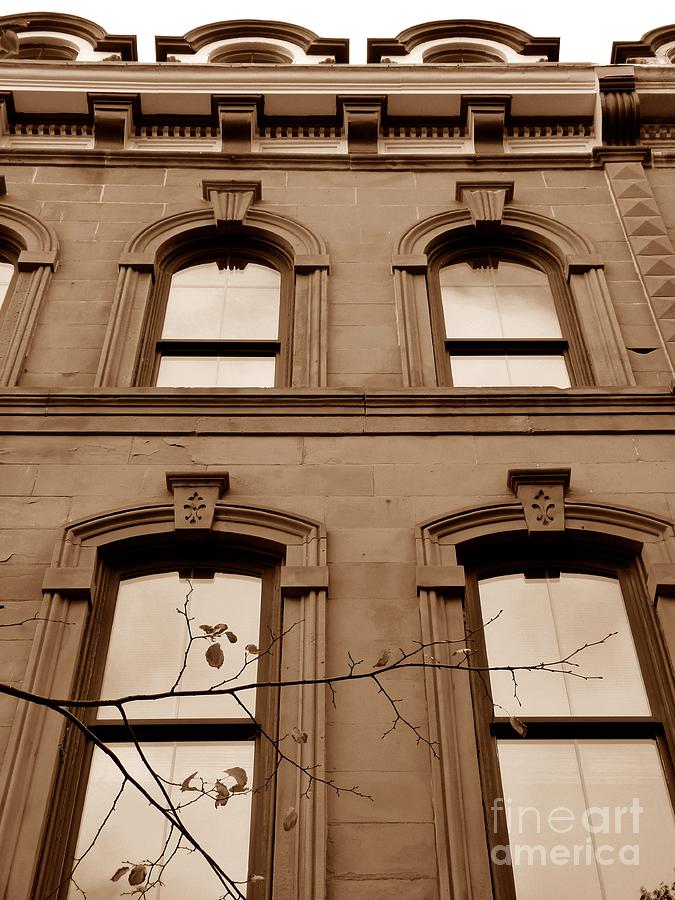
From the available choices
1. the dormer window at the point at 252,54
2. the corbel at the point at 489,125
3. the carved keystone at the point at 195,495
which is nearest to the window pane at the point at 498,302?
the corbel at the point at 489,125

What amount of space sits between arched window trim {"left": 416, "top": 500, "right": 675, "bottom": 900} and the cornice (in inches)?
47.6

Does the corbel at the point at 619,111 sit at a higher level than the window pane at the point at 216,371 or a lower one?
higher

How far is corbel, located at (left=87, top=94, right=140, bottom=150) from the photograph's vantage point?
14.7 m

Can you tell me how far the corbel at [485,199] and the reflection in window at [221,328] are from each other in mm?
2495

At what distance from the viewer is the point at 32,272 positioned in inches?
487

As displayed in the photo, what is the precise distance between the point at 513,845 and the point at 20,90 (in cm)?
1197

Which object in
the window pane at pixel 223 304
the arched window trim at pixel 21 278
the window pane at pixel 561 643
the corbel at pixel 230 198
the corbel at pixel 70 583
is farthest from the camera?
the corbel at pixel 230 198

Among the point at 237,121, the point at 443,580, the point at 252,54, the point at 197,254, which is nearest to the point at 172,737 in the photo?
the point at 443,580

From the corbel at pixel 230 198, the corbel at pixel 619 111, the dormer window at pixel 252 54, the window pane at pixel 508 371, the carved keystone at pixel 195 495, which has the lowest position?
the carved keystone at pixel 195 495

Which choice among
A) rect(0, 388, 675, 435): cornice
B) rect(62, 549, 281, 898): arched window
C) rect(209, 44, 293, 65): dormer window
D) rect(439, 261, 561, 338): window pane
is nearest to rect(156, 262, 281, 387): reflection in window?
rect(0, 388, 675, 435): cornice

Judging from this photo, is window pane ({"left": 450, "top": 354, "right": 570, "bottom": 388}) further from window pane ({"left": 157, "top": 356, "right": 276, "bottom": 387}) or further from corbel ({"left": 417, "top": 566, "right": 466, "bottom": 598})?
corbel ({"left": 417, "top": 566, "right": 466, "bottom": 598})

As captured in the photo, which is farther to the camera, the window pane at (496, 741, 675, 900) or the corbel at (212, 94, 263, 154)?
the corbel at (212, 94, 263, 154)

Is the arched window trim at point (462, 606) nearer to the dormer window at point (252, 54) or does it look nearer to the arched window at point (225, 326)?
the arched window at point (225, 326)

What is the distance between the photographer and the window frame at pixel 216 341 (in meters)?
11.7
